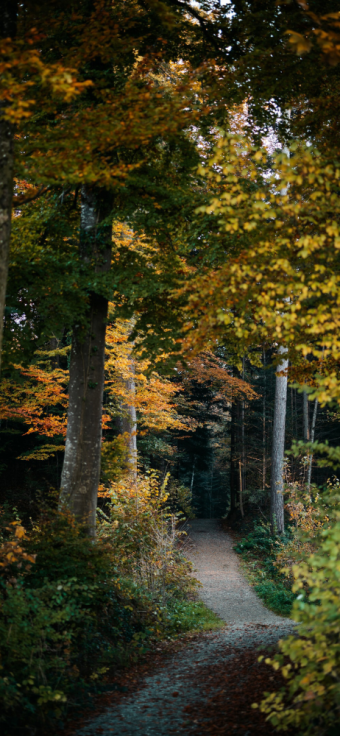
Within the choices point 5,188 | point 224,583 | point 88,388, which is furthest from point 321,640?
point 224,583

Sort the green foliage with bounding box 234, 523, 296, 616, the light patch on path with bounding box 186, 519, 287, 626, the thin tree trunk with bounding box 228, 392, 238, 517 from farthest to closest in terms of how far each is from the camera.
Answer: the thin tree trunk with bounding box 228, 392, 238, 517 < the green foliage with bounding box 234, 523, 296, 616 < the light patch on path with bounding box 186, 519, 287, 626

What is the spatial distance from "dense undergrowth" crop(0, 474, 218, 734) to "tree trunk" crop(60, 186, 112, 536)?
519 millimetres

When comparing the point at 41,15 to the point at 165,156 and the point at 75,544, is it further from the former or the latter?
the point at 75,544

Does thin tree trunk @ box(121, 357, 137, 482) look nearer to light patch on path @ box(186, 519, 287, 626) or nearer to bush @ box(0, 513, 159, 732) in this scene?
light patch on path @ box(186, 519, 287, 626)

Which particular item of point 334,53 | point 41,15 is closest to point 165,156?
point 41,15

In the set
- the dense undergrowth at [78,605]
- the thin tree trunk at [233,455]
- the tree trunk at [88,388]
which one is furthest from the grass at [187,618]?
the thin tree trunk at [233,455]

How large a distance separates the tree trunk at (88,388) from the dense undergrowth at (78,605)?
0.52 metres

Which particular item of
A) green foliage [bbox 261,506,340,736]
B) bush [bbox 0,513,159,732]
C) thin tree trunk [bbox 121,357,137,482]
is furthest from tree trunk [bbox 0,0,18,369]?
thin tree trunk [bbox 121,357,137,482]

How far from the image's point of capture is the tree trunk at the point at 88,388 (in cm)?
726

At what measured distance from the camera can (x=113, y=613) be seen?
6973mm

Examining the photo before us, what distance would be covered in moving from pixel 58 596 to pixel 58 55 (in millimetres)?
7224

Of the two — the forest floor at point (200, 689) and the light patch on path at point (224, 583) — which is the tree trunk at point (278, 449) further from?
the forest floor at point (200, 689)

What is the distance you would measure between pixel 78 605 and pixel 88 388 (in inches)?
114

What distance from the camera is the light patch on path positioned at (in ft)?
33.5
